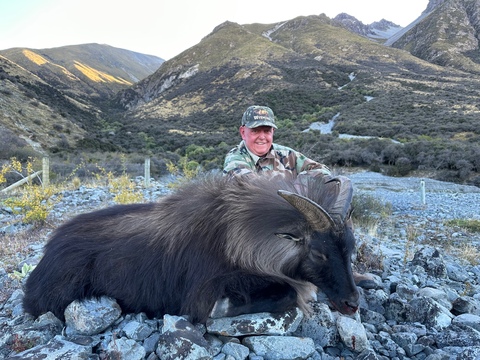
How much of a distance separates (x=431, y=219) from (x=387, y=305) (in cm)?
810

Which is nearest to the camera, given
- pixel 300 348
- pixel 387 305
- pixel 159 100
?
pixel 300 348

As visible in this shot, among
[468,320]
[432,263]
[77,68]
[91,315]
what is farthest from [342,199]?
[77,68]

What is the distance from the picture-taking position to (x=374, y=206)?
10.8 m

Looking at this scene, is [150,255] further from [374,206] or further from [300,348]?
[374,206]

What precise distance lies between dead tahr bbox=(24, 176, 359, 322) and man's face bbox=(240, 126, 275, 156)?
1.69 metres

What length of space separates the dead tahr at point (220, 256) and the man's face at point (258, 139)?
5.55 ft

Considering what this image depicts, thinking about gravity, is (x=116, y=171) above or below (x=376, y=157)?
below

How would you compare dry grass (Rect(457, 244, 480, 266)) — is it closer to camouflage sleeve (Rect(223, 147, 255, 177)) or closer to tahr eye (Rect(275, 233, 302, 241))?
camouflage sleeve (Rect(223, 147, 255, 177))

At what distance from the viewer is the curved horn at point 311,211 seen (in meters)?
2.76

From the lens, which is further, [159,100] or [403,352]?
[159,100]

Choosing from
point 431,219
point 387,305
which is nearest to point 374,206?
point 431,219

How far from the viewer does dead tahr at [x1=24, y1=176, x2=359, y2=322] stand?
2961 millimetres

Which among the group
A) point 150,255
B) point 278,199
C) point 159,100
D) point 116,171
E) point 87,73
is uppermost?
point 87,73

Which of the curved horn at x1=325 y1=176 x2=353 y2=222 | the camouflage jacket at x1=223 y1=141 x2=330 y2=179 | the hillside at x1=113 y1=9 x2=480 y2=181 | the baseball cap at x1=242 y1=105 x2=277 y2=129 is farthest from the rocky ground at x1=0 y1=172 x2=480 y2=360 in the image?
the hillside at x1=113 y1=9 x2=480 y2=181
